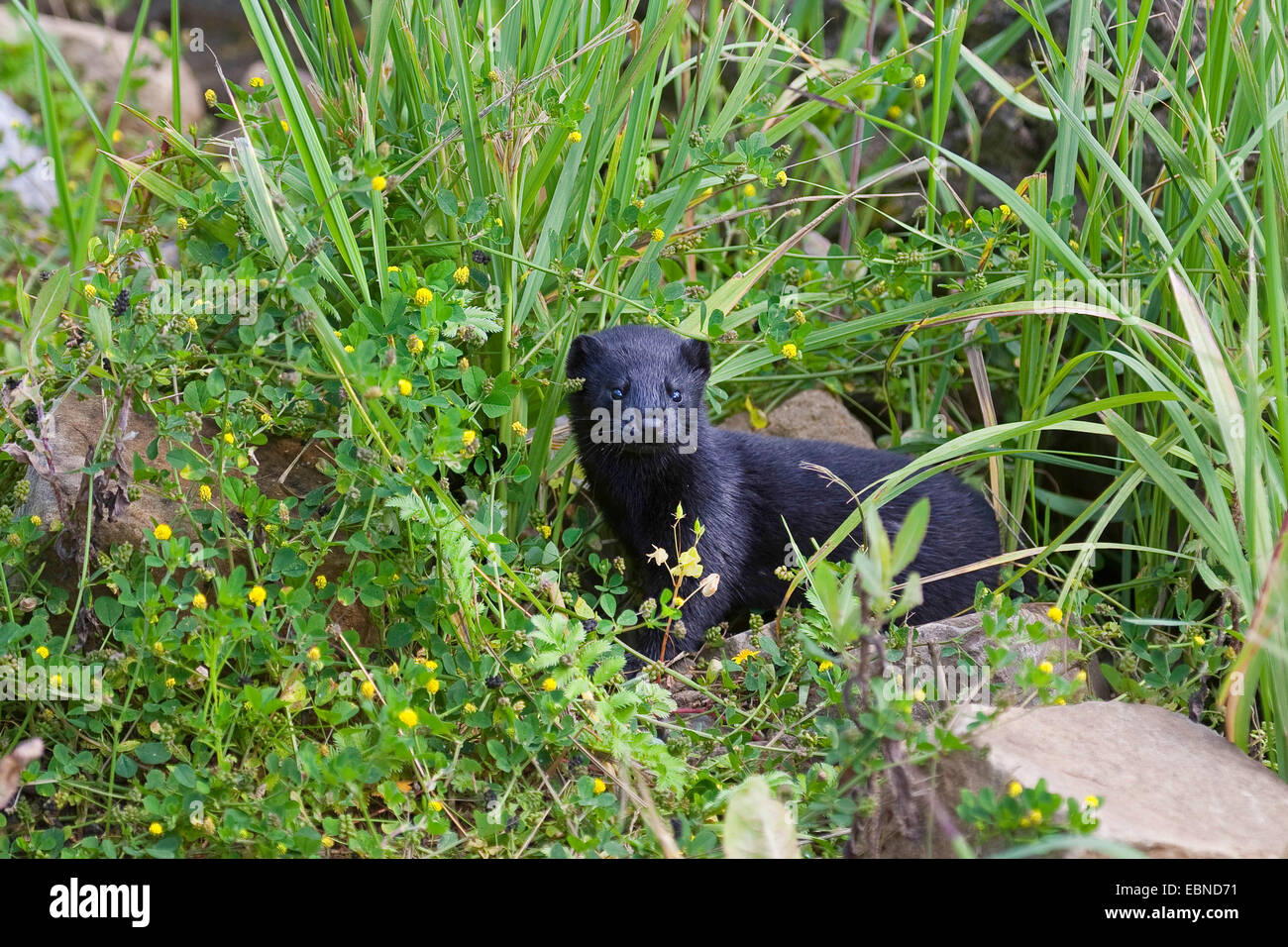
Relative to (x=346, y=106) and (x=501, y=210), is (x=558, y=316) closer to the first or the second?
(x=501, y=210)

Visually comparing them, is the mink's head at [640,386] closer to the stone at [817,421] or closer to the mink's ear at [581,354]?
the mink's ear at [581,354]

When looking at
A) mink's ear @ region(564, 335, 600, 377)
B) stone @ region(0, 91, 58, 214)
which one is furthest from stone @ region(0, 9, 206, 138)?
mink's ear @ region(564, 335, 600, 377)

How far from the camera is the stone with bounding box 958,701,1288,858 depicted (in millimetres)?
2230

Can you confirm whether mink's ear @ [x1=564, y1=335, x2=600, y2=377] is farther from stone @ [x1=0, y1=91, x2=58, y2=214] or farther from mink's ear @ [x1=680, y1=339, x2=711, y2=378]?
stone @ [x1=0, y1=91, x2=58, y2=214]

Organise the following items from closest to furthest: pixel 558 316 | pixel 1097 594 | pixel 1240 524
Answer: pixel 1240 524, pixel 1097 594, pixel 558 316

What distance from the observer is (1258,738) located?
2975 millimetres

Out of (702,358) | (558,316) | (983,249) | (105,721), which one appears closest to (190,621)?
(105,721)

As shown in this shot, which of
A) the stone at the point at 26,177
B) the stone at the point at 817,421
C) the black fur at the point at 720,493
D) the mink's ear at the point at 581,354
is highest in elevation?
the stone at the point at 26,177

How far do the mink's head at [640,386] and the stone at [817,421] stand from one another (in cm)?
99

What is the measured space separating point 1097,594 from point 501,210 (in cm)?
203

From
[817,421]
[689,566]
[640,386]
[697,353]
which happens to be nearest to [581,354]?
[640,386]

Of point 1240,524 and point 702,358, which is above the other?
point 702,358

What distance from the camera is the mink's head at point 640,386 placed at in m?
3.40

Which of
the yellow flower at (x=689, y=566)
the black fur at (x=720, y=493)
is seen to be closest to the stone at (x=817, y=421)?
the black fur at (x=720, y=493)
